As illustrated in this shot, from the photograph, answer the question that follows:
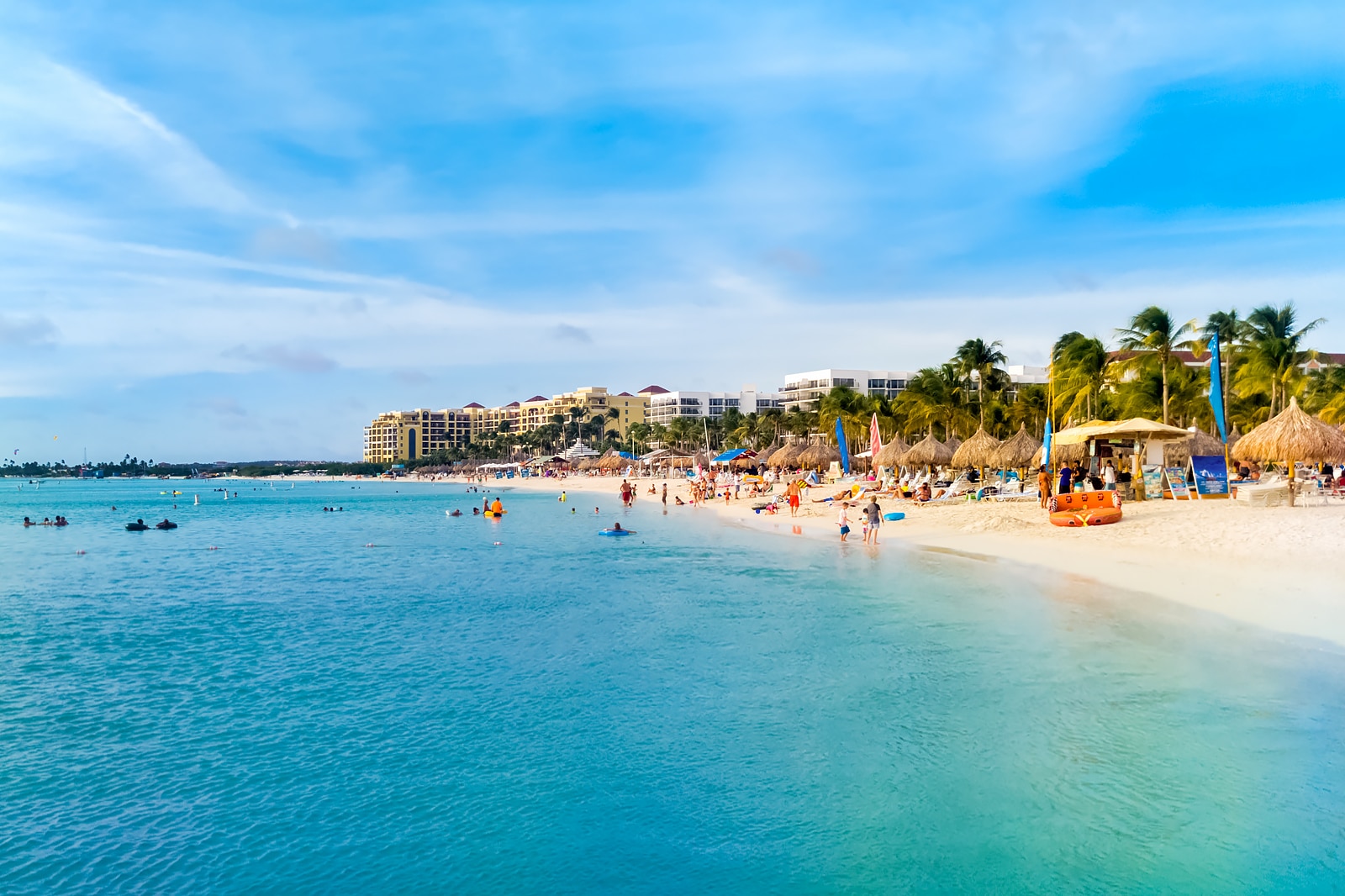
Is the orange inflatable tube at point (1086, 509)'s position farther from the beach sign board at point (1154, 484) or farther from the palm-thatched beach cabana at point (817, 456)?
the palm-thatched beach cabana at point (817, 456)

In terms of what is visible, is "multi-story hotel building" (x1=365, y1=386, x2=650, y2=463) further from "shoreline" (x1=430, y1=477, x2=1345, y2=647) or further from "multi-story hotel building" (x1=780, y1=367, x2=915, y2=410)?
"shoreline" (x1=430, y1=477, x2=1345, y2=647)

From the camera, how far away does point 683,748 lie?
7891 mm

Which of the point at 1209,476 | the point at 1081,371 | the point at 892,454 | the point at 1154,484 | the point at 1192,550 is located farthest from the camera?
the point at 892,454

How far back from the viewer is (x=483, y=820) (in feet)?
Answer: 21.4

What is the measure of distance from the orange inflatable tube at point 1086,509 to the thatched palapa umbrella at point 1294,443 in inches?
175

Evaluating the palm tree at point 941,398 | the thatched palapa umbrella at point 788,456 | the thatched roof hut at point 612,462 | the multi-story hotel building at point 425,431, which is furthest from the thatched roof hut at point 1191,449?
the multi-story hotel building at point 425,431

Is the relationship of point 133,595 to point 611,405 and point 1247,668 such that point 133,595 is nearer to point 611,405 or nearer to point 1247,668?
point 1247,668

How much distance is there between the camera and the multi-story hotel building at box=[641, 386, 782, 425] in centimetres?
14488

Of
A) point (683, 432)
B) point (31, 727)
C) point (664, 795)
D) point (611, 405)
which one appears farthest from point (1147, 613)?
point (611, 405)

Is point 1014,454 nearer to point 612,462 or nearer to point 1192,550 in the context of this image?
point 1192,550

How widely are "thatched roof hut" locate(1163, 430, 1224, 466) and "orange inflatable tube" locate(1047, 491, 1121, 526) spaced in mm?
10425

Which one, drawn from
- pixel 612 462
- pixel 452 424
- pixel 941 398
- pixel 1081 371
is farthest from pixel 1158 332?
pixel 452 424

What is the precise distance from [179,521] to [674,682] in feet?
161

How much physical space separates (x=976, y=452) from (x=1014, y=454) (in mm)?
1496
